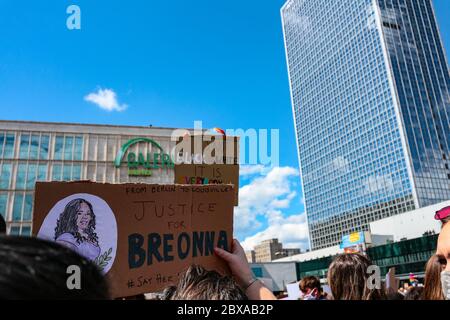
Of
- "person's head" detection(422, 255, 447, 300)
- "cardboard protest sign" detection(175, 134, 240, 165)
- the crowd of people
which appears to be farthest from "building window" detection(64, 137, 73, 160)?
"person's head" detection(422, 255, 447, 300)

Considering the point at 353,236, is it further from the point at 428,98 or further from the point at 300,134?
the point at 300,134

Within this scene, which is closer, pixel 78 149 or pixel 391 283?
pixel 391 283

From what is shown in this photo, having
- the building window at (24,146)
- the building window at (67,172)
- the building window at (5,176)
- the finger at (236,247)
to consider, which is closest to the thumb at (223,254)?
the finger at (236,247)

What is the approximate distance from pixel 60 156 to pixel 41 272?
43.3 m

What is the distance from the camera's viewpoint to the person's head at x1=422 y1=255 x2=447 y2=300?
2.49 meters

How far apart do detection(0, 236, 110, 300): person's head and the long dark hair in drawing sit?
7.60 ft

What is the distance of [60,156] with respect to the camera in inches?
1606

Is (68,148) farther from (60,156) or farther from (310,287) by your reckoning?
(310,287)

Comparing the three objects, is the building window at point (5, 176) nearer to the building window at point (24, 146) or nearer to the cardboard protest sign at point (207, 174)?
the building window at point (24, 146)

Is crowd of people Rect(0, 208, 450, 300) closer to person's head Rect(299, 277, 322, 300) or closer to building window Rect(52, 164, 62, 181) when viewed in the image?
person's head Rect(299, 277, 322, 300)

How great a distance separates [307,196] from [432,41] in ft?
194

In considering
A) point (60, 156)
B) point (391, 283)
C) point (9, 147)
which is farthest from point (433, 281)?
point (9, 147)

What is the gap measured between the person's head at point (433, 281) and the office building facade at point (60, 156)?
120 ft
